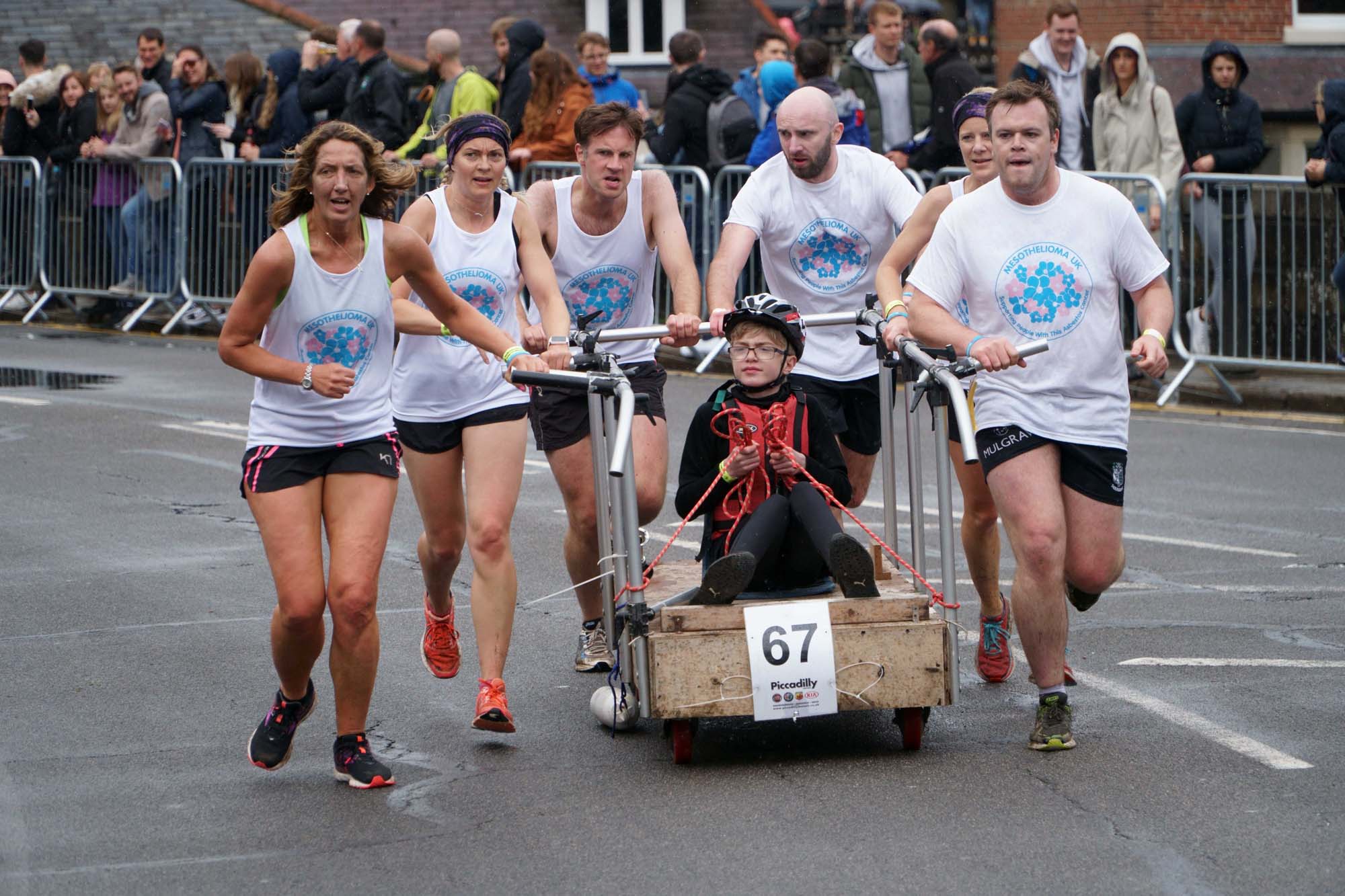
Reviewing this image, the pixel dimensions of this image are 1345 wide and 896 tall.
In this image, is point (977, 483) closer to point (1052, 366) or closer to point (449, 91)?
point (1052, 366)

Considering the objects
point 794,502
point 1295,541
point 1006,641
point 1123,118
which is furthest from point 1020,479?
point 1123,118

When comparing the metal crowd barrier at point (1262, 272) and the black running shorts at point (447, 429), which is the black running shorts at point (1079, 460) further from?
the metal crowd barrier at point (1262, 272)

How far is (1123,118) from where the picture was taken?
14.9m

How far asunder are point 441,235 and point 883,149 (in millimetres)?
8701

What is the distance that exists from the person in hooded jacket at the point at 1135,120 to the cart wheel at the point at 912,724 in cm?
921

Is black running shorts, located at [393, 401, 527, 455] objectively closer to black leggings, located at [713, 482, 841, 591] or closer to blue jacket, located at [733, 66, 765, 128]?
black leggings, located at [713, 482, 841, 591]

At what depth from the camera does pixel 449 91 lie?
653 inches

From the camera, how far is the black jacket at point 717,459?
21.7ft

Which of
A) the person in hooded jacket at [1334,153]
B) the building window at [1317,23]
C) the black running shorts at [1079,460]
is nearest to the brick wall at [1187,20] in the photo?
the building window at [1317,23]

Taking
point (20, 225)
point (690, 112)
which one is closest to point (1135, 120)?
point (690, 112)

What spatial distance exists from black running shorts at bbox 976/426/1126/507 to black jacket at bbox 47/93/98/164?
1428 cm

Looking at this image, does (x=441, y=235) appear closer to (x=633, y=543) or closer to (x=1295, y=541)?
(x=633, y=543)

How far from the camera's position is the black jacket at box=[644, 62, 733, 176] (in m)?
15.8

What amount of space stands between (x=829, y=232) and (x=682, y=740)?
91.9 inches
